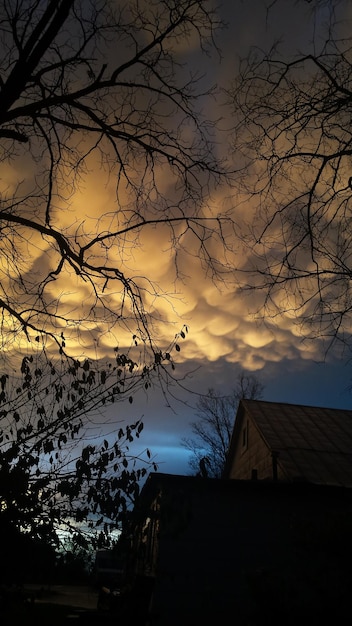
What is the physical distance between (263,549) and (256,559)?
315 mm

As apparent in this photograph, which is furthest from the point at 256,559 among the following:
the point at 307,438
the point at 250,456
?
the point at 250,456

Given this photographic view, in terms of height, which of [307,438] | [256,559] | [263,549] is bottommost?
[256,559]

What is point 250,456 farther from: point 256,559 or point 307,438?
point 256,559

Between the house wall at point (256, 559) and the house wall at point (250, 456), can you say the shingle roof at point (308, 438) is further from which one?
the house wall at point (256, 559)

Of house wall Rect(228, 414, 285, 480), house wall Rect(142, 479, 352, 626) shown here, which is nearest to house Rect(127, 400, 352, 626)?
house wall Rect(142, 479, 352, 626)

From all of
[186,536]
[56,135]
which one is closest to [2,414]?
[56,135]

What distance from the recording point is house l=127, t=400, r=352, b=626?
7.95m

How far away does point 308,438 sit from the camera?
1598 centimetres

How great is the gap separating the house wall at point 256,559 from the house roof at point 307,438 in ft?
3.42

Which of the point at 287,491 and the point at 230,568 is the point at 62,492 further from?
the point at 287,491

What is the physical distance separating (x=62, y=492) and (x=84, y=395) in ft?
3.55

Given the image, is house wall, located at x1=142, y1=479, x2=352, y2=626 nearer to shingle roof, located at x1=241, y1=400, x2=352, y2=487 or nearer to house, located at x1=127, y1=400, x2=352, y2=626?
house, located at x1=127, y1=400, x2=352, y2=626

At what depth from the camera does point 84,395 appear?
4.82 metres

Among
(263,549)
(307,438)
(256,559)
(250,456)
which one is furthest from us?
(250,456)
